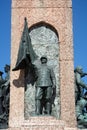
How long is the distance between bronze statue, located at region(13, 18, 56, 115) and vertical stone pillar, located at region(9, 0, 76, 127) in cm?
33

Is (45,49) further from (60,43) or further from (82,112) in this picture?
(82,112)

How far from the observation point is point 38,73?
11688 mm

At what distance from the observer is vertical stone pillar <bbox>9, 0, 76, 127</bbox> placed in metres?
11.7

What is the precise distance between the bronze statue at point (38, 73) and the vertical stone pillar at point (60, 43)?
12.9 inches

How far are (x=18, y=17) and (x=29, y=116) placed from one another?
10.6 feet

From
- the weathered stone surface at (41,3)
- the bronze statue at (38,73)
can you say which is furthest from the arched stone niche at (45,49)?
the weathered stone surface at (41,3)

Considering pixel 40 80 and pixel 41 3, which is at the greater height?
pixel 41 3

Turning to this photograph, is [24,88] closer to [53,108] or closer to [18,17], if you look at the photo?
[53,108]

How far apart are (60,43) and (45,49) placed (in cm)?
51

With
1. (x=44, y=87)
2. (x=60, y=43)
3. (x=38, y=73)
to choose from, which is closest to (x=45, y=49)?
(x=60, y=43)

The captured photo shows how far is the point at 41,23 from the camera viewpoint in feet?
41.9

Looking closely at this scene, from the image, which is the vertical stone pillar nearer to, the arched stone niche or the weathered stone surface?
the weathered stone surface

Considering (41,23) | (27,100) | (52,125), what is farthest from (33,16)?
(52,125)

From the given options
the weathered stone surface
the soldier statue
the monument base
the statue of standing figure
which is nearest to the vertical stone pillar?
the weathered stone surface
